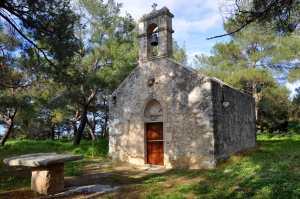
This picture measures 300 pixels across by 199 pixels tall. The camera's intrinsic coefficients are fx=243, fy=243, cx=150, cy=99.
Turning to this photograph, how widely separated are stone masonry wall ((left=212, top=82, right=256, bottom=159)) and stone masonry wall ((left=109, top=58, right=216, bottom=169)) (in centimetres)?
42

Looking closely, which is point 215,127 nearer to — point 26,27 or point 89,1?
point 26,27

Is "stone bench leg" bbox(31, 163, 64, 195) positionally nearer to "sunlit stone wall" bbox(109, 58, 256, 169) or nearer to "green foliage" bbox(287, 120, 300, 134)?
"sunlit stone wall" bbox(109, 58, 256, 169)

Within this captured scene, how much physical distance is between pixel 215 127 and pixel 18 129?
2477 centimetres

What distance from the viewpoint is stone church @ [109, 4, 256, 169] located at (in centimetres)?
827

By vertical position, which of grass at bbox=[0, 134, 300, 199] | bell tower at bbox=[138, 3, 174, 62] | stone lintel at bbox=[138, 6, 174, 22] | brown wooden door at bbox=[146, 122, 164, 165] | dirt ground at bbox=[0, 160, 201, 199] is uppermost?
stone lintel at bbox=[138, 6, 174, 22]

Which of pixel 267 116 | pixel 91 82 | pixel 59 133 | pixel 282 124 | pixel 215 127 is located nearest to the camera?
pixel 215 127

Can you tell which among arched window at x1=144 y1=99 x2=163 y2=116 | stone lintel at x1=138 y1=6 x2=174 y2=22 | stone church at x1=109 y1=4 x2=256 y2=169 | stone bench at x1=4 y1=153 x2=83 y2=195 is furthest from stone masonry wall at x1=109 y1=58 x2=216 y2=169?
stone bench at x1=4 y1=153 x2=83 y2=195

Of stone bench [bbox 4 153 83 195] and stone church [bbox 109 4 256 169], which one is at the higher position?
stone church [bbox 109 4 256 169]

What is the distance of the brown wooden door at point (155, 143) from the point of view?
927cm

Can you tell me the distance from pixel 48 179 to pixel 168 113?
473 centimetres

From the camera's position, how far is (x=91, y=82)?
13828 millimetres

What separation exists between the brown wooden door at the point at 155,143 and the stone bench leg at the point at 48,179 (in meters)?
4.13

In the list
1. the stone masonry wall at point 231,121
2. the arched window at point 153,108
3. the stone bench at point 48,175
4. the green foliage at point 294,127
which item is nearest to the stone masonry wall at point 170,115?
the arched window at point 153,108

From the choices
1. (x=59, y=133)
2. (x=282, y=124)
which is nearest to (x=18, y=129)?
(x=59, y=133)
